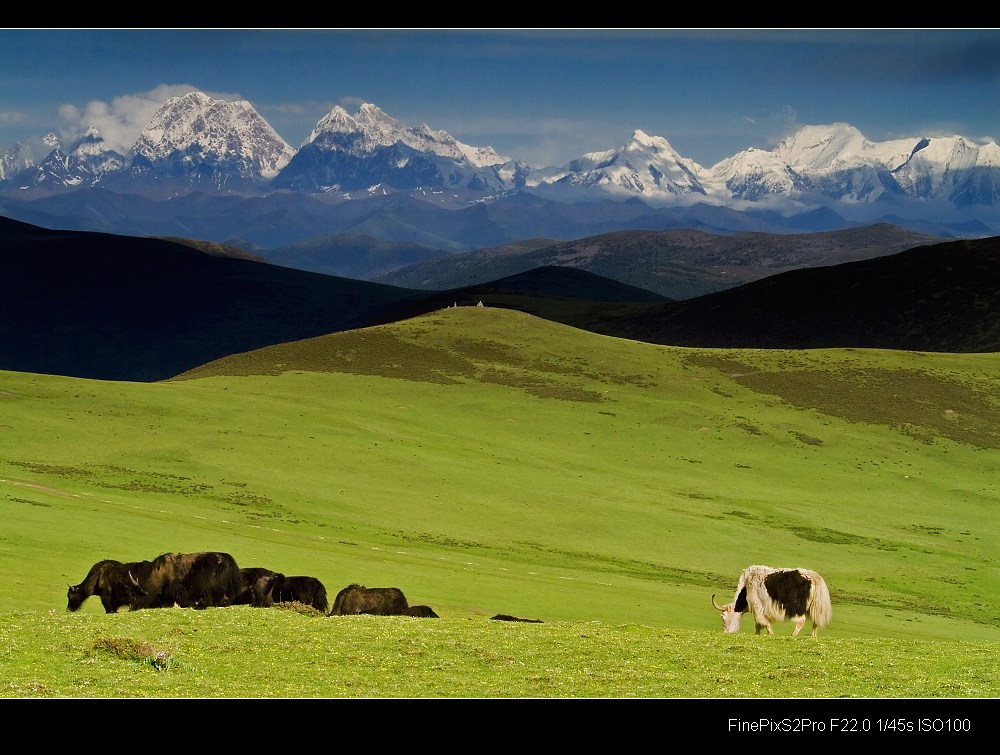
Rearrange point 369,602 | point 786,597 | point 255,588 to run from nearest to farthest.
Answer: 1. point 786,597
2. point 369,602
3. point 255,588

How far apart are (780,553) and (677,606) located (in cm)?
1897

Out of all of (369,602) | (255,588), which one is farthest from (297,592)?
(369,602)

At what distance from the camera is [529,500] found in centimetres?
6862

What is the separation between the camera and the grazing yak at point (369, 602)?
3061 cm

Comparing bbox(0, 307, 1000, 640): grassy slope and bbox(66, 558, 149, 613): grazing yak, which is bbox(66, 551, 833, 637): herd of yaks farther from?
bbox(0, 307, 1000, 640): grassy slope

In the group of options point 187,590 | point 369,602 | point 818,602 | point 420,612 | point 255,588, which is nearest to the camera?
point 818,602

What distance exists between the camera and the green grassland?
76.7 ft

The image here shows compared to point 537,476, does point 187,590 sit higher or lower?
lower

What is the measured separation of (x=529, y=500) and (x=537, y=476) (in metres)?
8.44

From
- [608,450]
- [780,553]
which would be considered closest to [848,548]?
[780,553]

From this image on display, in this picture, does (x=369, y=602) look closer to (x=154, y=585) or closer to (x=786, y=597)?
(x=154, y=585)
